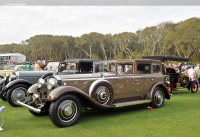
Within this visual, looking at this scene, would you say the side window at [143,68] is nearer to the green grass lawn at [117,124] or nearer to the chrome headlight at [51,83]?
the green grass lawn at [117,124]

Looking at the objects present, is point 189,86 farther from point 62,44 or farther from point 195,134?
point 62,44

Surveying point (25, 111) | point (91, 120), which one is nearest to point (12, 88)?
point (25, 111)

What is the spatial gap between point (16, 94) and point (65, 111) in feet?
12.2

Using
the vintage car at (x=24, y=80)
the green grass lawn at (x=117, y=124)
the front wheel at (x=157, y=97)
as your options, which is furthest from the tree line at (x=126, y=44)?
the green grass lawn at (x=117, y=124)

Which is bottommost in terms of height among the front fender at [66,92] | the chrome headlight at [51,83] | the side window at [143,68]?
the front fender at [66,92]

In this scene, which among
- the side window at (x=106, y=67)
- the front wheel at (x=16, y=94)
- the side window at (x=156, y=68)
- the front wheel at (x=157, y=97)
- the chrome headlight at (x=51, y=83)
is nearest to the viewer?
the chrome headlight at (x=51, y=83)

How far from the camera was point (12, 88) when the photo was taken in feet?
28.1

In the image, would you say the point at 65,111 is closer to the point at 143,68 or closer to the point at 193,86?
the point at 143,68

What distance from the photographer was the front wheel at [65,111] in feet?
18.0

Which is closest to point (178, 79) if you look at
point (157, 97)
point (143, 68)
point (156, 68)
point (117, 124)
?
point (156, 68)

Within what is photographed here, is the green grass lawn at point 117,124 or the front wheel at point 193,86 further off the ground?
the front wheel at point 193,86

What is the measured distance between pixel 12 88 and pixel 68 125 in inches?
152

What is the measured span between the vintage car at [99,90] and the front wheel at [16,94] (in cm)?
205

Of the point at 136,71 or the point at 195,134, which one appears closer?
the point at 195,134
